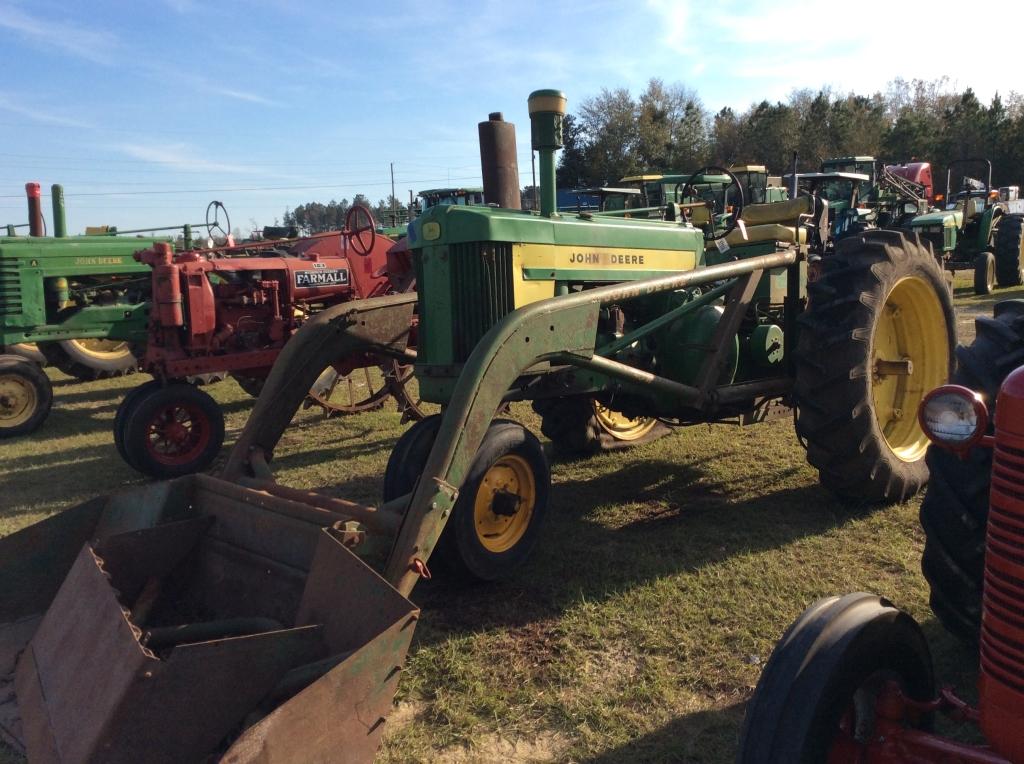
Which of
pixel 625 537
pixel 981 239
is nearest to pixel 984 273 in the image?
pixel 981 239

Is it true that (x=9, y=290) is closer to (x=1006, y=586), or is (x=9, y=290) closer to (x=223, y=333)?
(x=223, y=333)

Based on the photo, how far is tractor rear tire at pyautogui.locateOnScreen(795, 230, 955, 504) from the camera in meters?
3.83

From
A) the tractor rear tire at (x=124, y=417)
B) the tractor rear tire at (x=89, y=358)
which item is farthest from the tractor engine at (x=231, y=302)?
the tractor rear tire at (x=89, y=358)

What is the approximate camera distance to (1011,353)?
8.04ft

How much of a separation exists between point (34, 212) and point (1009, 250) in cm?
1383

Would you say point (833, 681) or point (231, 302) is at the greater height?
point (231, 302)

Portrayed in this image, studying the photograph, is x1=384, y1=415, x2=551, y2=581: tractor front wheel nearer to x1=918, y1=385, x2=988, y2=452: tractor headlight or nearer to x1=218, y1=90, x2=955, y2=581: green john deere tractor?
x1=218, y1=90, x2=955, y2=581: green john deere tractor

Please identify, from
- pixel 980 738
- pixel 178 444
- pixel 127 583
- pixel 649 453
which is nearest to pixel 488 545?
pixel 127 583

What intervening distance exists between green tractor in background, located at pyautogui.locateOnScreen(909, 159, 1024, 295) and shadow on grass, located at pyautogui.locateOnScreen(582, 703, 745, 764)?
1220 cm

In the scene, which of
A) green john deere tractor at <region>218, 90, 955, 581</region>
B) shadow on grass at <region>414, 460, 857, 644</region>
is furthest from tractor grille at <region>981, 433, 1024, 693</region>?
shadow on grass at <region>414, 460, 857, 644</region>

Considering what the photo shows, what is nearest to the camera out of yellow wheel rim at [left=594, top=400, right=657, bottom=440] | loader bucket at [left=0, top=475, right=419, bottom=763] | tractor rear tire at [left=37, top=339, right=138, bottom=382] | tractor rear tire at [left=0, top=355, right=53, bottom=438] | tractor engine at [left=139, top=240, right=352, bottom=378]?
loader bucket at [left=0, top=475, right=419, bottom=763]

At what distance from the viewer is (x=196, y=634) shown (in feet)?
8.09

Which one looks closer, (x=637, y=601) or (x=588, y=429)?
(x=637, y=601)

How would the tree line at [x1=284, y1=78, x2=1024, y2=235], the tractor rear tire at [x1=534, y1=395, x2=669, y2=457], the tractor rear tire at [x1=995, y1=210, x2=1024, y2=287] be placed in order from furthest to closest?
the tree line at [x1=284, y1=78, x2=1024, y2=235] < the tractor rear tire at [x1=995, y1=210, x2=1024, y2=287] < the tractor rear tire at [x1=534, y1=395, x2=669, y2=457]
